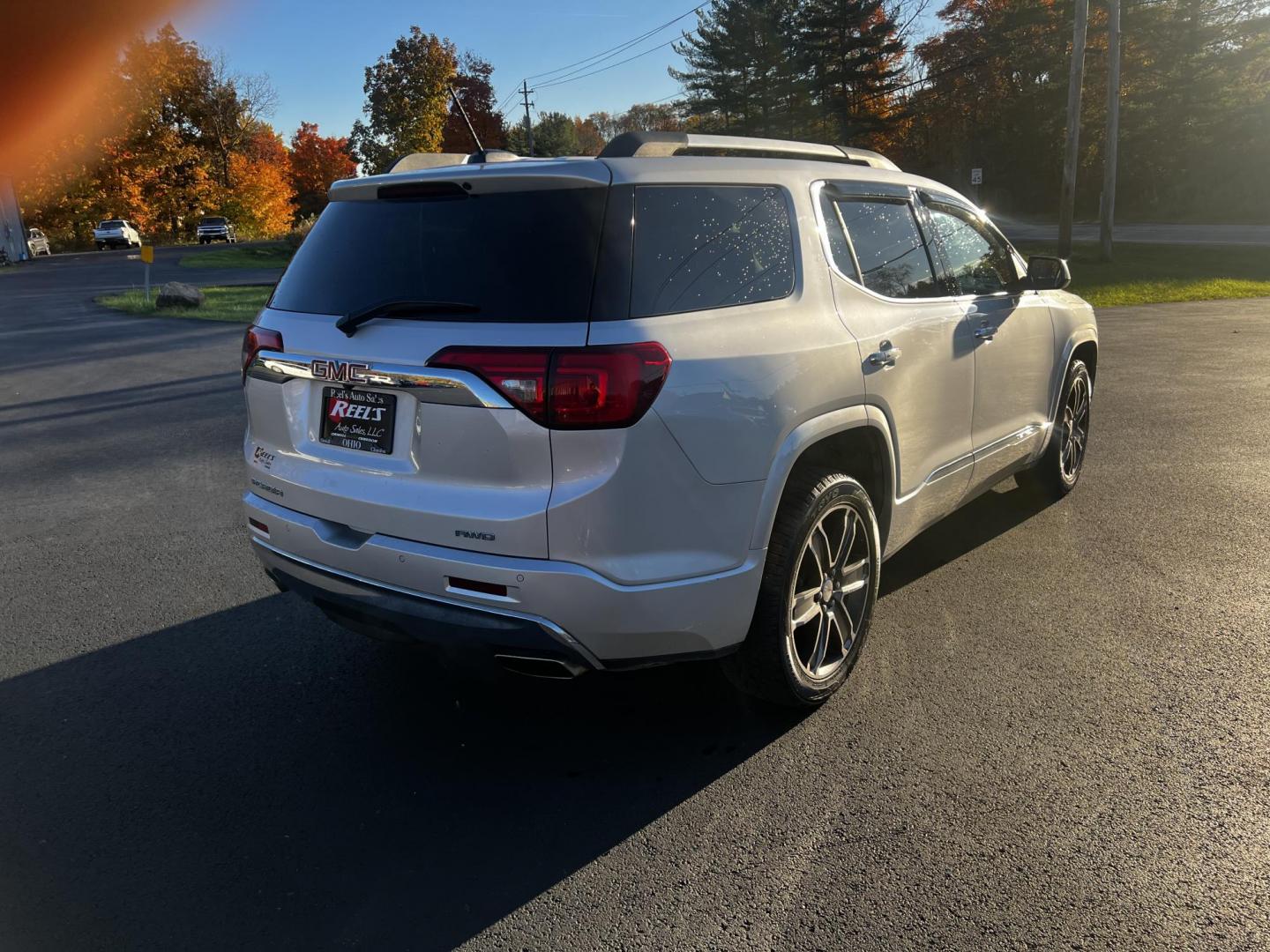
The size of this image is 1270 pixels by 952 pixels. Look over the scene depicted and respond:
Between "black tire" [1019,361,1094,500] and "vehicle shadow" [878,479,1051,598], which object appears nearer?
"vehicle shadow" [878,479,1051,598]

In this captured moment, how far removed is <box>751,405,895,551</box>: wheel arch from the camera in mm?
3273

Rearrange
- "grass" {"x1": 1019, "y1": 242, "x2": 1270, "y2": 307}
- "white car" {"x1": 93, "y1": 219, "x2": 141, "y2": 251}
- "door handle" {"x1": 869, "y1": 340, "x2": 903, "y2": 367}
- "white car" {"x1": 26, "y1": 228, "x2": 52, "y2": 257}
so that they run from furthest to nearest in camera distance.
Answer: "white car" {"x1": 93, "y1": 219, "x2": 141, "y2": 251} < "white car" {"x1": 26, "y1": 228, "x2": 52, "y2": 257} < "grass" {"x1": 1019, "y1": 242, "x2": 1270, "y2": 307} < "door handle" {"x1": 869, "y1": 340, "x2": 903, "y2": 367}

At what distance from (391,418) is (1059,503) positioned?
15.0 ft

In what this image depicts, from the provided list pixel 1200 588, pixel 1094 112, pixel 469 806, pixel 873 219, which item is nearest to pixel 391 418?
pixel 469 806

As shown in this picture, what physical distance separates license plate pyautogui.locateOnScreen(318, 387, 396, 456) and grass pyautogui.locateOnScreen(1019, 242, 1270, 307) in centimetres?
1856

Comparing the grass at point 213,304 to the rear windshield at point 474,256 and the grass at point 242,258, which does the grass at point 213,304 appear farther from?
the rear windshield at point 474,256

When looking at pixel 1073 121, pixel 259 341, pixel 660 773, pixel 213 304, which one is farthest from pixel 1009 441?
pixel 1073 121

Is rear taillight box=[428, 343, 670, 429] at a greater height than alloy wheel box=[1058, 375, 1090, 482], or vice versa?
rear taillight box=[428, 343, 670, 429]

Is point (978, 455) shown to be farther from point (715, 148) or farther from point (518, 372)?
point (518, 372)

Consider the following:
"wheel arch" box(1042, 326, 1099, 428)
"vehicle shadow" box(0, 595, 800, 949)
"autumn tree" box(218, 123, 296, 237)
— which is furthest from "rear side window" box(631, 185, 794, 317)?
"autumn tree" box(218, 123, 296, 237)

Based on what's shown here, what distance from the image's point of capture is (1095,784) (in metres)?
3.19

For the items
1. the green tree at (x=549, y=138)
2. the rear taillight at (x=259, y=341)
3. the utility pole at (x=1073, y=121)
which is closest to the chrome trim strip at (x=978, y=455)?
the rear taillight at (x=259, y=341)

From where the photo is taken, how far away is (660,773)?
11.0 feet

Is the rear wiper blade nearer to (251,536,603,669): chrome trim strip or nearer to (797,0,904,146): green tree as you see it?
(251,536,603,669): chrome trim strip
